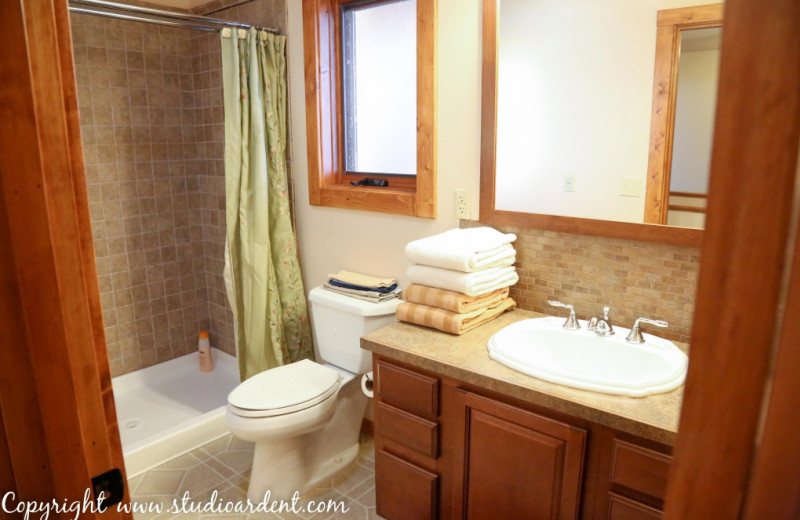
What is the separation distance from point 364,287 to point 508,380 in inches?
38.3

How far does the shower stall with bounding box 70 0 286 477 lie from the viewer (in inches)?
112

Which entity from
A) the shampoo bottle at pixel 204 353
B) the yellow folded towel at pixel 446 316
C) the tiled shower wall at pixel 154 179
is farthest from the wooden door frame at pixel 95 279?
the shampoo bottle at pixel 204 353

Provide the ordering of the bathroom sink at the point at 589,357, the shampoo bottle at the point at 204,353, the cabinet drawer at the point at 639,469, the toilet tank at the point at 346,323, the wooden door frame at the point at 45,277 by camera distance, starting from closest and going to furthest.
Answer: the wooden door frame at the point at 45,277, the cabinet drawer at the point at 639,469, the bathroom sink at the point at 589,357, the toilet tank at the point at 346,323, the shampoo bottle at the point at 204,353

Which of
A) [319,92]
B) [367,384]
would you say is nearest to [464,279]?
[367,384]

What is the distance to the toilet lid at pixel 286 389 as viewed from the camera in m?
2.09

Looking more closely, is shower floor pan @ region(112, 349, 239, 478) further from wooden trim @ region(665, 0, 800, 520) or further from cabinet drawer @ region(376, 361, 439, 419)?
wooden trim @ region(665, 0, 800, 520)

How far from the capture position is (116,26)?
2891mm

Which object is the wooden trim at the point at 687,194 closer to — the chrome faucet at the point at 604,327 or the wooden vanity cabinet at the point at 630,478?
the chrome faucet at the point at 604,327

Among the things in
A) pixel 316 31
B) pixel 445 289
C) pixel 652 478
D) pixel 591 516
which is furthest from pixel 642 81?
pixel 316 31

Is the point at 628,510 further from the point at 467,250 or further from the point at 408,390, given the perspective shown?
the point at 467,250

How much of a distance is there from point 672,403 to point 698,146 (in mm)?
743

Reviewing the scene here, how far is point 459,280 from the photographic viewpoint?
71.5 inches

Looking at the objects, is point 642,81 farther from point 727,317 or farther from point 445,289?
point 727,317

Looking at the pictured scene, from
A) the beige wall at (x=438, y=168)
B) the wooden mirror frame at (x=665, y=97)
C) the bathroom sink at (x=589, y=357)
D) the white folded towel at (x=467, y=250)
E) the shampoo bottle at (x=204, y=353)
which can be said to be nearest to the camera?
the bathroom sink at (x=589, y=357)
